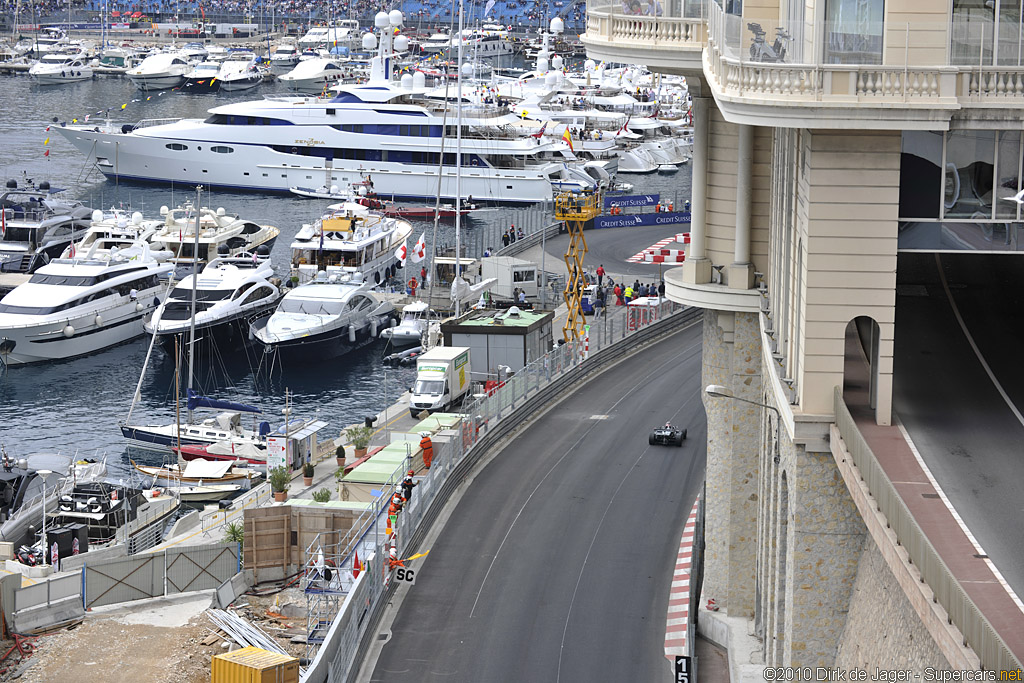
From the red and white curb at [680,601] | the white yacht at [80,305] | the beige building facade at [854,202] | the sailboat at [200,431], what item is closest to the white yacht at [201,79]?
the white yacht at [80,305]

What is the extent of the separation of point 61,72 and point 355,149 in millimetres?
84792

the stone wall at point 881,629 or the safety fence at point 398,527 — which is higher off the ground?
the stone wall at point 881,629

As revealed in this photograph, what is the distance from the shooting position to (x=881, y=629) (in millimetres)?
18672

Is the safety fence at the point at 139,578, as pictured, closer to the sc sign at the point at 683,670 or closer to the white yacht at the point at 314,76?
the sc sign at the point at 683,670

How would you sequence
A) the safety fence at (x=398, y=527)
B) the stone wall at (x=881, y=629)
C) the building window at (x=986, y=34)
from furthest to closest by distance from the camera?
1. the safety fence at (x=398, y=527)
2. the building window at (x=986, y=34)
3. the stone wall at (x=881, y=629)

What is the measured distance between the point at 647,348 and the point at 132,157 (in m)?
70.5

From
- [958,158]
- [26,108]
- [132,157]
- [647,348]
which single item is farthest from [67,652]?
[26,108]

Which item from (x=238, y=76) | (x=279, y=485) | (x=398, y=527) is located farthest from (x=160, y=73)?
(x=398, y=527)

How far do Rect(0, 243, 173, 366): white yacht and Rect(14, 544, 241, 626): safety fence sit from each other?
115 ft

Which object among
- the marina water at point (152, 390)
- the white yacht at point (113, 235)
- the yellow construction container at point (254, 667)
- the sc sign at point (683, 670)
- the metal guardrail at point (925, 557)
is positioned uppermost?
the metal guardrail at point (925, 557)

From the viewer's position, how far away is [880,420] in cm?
1988

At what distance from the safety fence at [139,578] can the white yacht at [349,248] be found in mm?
38983

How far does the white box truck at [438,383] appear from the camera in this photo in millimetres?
51625

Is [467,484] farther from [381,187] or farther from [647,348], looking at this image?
[381,187]
